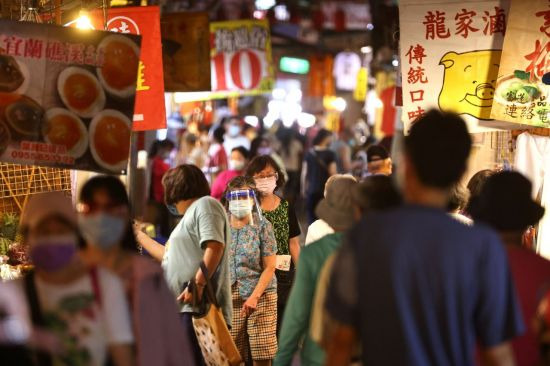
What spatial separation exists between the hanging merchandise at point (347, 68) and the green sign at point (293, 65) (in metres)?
1.53

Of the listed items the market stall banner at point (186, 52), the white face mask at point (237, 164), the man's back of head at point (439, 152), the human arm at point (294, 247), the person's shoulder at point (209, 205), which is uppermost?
the market stall banner at point (186, 52)

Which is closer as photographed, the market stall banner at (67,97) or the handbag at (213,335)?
the market stall banner at (67,97)

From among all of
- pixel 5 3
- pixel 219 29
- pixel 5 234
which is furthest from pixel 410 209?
pixel 219 29

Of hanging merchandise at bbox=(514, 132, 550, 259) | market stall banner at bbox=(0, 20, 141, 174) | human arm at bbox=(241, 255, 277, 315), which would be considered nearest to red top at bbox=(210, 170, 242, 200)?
human arm at bbox=(241, 255, 277, 315)

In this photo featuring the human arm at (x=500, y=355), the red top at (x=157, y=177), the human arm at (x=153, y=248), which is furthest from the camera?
the red top at (x=157, y=177)

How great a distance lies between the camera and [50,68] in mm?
5812

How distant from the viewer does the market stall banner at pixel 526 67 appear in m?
7.96

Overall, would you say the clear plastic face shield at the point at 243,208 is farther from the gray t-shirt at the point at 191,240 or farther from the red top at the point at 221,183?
the red top at the point at 221,183

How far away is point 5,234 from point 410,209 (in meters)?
5.13

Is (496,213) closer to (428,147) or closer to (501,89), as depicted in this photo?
(428,147)

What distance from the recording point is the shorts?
7.80 meters

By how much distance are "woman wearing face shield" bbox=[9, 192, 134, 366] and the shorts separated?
3.81m

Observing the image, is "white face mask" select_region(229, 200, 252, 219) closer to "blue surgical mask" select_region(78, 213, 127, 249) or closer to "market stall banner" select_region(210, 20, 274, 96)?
"blue surgical mask" select_region(78, 213, 127, 249)

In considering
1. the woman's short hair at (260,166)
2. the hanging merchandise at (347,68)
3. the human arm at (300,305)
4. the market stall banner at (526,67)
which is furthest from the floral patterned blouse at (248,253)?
the hanging merchandise at (347,68)
